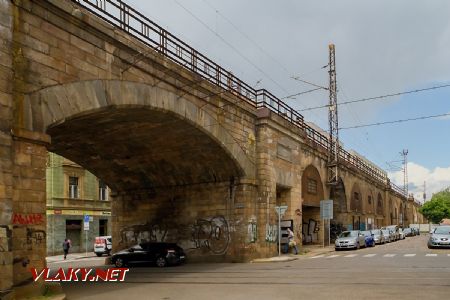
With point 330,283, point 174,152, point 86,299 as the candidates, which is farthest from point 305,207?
point 86,299

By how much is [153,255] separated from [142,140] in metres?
5.88

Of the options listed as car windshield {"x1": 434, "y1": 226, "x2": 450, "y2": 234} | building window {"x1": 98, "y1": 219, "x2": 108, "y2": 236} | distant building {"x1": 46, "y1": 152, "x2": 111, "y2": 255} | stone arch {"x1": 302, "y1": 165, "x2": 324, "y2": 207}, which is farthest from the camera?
building window {"x1": 98, "y1": 219, "x2": 108, "y2": 236}

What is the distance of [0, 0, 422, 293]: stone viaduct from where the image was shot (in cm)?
1216

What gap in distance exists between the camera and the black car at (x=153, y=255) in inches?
953

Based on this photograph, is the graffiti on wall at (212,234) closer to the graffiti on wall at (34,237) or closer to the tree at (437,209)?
the graffiti on wall at (34,237)

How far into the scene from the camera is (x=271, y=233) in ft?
88.5

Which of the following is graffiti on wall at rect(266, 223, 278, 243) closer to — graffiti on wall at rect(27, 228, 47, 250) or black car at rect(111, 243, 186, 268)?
black car at rect(111, 243, 186, 268)

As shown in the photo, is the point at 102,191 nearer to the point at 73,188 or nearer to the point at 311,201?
the point at 73,188

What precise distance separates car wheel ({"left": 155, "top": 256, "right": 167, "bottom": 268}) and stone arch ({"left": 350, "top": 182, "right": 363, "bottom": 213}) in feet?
88.8

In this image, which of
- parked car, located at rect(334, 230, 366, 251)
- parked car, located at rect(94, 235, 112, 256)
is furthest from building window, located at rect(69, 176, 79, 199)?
parked car, located at rect(334, 230, 366, 251)

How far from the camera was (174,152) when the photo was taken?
24078mm

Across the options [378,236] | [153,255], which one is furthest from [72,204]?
[378,236]

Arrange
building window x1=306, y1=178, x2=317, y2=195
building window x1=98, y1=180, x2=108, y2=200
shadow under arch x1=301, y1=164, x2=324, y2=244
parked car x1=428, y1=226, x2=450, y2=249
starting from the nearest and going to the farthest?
1. parked car x1=428, y1=226, x2=450, y2=249
2. shadow under arch x1=301, y1=164, x2=324, y2=244
3. building window x1=306, y1=178, x2=317, y2=195
4. building window x1=98, y1=180, x2=108, y2=200

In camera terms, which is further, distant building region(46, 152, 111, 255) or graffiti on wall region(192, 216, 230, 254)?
distant building region(46, 152, 111, 255)
